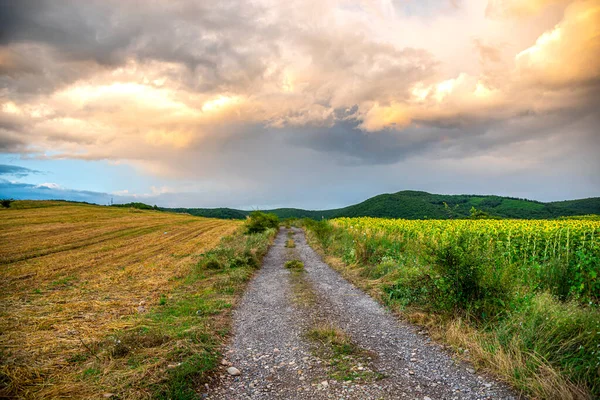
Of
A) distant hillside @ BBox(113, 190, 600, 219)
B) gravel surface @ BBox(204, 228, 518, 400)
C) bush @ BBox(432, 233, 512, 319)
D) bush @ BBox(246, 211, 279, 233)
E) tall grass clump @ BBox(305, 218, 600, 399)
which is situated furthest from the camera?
distant hillside @ BBox(113, 190, 600, 219)

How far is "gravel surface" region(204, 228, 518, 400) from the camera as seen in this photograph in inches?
187

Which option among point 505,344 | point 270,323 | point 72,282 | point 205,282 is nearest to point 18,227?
point 72,282

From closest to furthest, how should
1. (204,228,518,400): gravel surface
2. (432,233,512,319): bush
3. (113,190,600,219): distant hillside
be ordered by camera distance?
(204,228,518,400): gravel surface, (432,233,512,319): bush, (113,190,600,219): distant hillside

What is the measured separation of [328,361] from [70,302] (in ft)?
25.2

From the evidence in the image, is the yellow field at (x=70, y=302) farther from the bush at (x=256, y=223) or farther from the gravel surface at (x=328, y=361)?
the bush at (x=256, y=223)

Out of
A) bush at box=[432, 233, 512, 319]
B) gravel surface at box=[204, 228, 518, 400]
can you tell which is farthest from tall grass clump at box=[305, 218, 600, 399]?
gravel surface at box=[204, 228, 518, 400]

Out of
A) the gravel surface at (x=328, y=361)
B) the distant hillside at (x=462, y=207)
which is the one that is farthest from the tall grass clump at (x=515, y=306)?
the distant hillside at (x=462, y=207)

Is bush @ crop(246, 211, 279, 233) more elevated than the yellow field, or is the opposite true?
bush @ crop(246, 211, 279, 233)

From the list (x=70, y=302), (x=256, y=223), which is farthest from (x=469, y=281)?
(x=256, y=223)

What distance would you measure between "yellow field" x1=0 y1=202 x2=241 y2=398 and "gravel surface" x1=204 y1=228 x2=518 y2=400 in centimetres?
160

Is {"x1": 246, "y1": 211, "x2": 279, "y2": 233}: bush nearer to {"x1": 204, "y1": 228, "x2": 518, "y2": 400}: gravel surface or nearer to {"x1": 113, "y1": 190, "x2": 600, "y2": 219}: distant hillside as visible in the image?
{"x1": 113, "y1": 190, "x2": 600, "y2": 219}: distant hillside

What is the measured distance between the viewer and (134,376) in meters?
4.82

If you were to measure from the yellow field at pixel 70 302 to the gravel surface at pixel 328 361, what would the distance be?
1596 millimetres

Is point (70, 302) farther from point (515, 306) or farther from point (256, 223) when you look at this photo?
point (256, 223)
